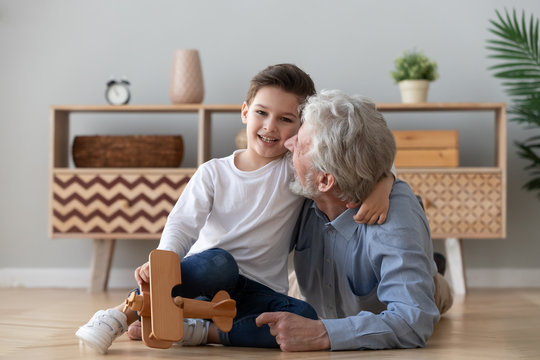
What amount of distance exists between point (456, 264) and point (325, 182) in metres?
1.75

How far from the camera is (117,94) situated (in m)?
3.22

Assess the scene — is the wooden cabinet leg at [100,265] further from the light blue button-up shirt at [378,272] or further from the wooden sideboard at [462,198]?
the light blue button-up shirt at [378,272]

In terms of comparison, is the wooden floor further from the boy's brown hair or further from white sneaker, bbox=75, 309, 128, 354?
Answer: the boy's brown hair

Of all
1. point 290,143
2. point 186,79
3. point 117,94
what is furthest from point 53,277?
point 290,143

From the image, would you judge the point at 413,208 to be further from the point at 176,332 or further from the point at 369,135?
the point at 176,332

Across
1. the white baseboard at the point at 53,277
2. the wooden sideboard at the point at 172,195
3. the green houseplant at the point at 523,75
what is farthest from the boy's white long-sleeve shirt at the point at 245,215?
the white baseboard at the point at 53,277

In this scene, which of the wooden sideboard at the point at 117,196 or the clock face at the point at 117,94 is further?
the clock face at the point at 117,94

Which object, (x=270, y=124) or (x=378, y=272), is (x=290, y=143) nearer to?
(x=270, y=124)

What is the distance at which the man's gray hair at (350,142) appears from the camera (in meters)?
1.49

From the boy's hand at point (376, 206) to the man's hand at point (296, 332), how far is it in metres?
0.26

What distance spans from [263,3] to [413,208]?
216cm

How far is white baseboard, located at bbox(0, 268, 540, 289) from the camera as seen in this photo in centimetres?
336

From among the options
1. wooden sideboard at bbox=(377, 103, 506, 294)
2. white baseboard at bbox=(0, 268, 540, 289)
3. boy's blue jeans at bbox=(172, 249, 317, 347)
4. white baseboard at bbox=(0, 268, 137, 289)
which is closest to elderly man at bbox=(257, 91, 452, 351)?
boy's blue jeans at bbox=(172, 249, 317, 347)

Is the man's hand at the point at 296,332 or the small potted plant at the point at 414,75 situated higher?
the small potted plant at the point at 414,75
